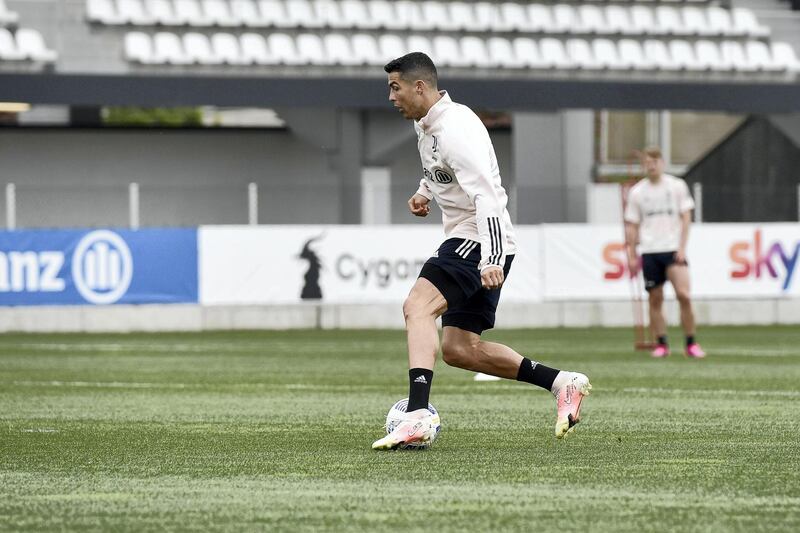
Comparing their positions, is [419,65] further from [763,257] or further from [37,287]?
[763,257]

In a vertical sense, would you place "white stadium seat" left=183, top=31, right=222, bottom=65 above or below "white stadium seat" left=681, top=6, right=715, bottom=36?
below

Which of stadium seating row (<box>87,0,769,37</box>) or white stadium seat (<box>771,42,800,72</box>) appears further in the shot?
white stadium seat (<box>771,42,800,72</box>)

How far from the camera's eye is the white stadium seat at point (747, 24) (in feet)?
102

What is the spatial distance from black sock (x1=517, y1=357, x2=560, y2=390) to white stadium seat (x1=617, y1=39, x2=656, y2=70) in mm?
22667

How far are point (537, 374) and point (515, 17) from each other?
23019 millimetres

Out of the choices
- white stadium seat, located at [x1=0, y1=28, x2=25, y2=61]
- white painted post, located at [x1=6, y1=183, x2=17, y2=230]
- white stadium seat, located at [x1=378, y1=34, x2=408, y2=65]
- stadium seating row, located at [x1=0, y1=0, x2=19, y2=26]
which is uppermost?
stadium seating row, located at [x1=0, y1=0, x2=19, y2=26]

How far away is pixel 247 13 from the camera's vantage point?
1132 inches

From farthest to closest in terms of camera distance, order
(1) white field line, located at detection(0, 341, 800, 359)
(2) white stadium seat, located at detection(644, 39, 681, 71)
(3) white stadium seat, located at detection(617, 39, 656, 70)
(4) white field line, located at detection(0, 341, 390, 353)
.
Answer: (2) white stadium seat, located at detection(644, 39, 681, 71)
(3) white stadium seat, located at detection(617, 39, 656, 70)
(4) white field line, located at detection(0, 341, 390, 353)
(1) white field line, located at detection(0, 341, 800, 359)

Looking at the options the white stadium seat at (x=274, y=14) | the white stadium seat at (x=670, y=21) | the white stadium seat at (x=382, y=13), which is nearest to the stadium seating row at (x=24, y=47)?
the white stadium seat at (x=274, y=14)

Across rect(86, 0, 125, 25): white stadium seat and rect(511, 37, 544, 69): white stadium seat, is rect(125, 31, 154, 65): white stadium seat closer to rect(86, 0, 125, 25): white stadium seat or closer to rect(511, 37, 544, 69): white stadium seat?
rect(86, 0, 125, 25): white stadium seat

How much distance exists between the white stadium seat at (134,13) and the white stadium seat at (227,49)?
114 centimetres

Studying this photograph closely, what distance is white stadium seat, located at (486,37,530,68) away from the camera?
29156 millimetres

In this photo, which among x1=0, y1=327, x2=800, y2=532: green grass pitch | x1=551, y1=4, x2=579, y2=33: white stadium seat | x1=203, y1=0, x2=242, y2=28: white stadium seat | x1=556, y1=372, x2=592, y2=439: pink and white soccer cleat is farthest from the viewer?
x1=551, y1=4, x2=579, y2=33: white stadium seat

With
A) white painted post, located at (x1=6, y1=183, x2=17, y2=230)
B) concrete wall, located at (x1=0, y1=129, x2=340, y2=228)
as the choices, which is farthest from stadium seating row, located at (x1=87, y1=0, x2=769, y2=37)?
white painted post, located at (x1=6, y1=183, x2=17, y2=230)
